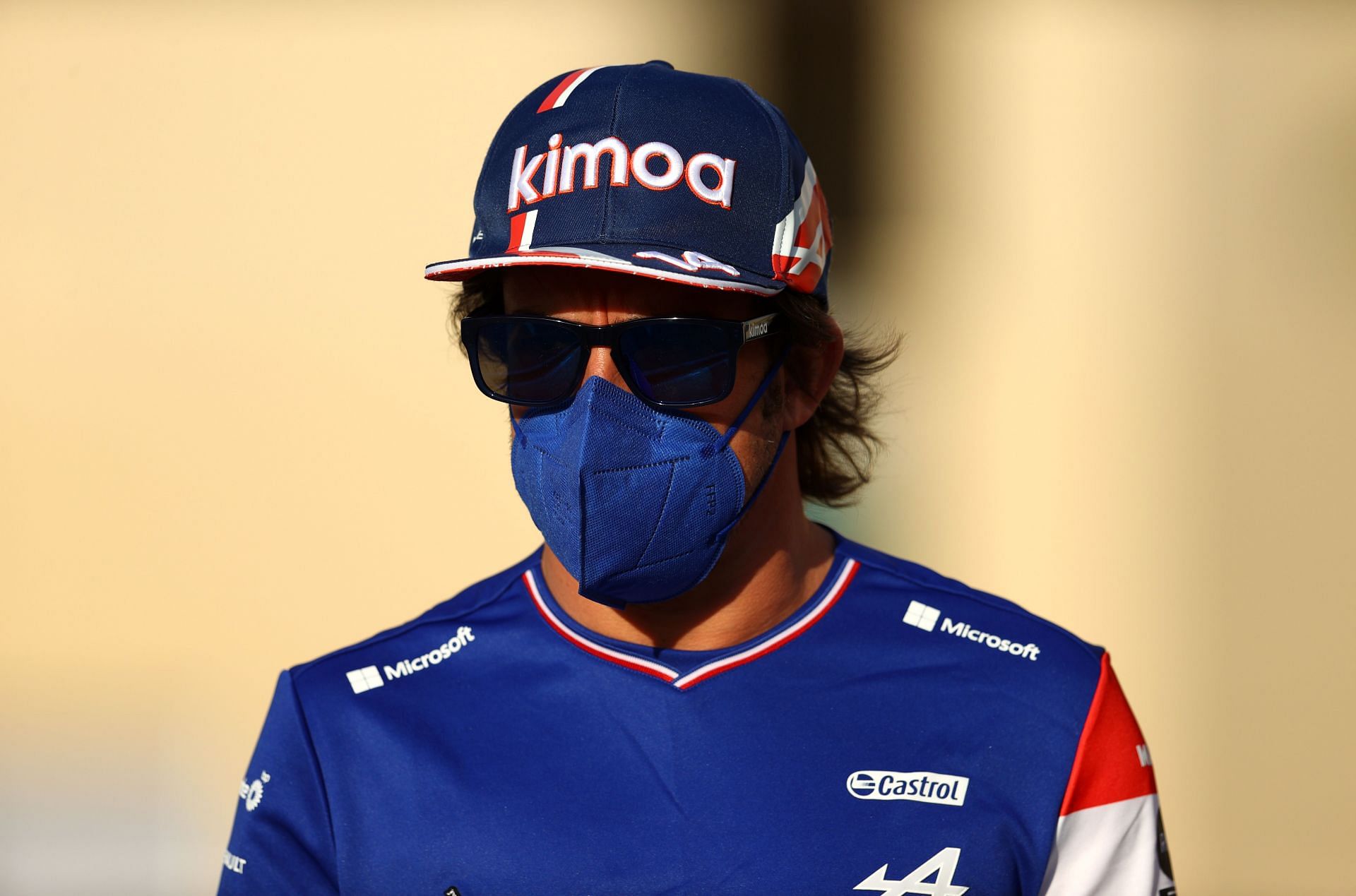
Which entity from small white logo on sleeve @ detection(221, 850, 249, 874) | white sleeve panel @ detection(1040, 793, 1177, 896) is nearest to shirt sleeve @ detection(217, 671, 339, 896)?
small white logo on sleeve @ detection(221, 850, 249, 874)

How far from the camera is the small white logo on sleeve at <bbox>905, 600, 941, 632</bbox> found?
2158 mm

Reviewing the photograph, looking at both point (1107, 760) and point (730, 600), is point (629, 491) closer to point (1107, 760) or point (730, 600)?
point (730, 600)

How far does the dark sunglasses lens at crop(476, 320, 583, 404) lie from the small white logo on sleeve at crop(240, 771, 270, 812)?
0.68 meters

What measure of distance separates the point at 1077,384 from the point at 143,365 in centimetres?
277

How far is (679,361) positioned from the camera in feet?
6.30

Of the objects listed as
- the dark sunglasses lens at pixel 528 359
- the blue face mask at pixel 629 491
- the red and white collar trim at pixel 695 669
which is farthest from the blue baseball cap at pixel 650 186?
the red and white collar trim at pixel 695 669

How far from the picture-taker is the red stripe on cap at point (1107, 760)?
6.54ft

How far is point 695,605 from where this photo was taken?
2088 mm

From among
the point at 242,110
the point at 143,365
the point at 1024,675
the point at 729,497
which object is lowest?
the point at 1024,675

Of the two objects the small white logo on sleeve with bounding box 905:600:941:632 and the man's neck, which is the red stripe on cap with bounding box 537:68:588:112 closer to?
the man's neck

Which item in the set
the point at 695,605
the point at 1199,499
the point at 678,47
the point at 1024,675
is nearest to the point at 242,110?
the point at 678,47

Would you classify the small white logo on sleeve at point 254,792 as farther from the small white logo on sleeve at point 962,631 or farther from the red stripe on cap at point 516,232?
the small white logo on sleeve at point 962,631

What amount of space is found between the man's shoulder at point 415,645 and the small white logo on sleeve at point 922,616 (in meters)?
0.64

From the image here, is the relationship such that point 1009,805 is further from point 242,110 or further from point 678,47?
point 242,110
